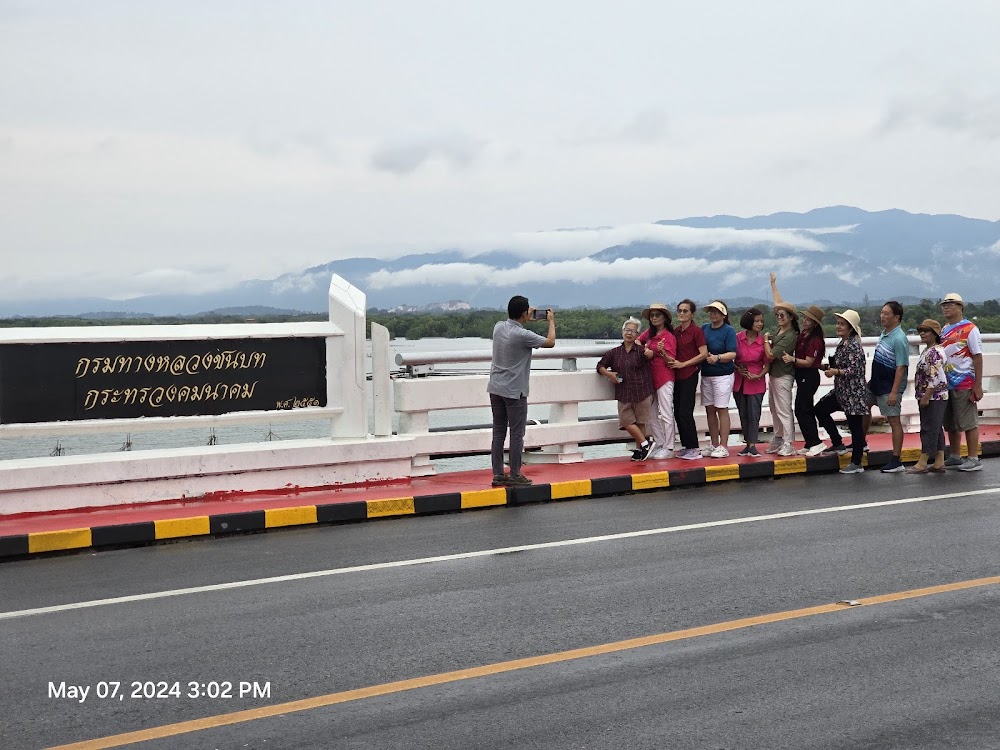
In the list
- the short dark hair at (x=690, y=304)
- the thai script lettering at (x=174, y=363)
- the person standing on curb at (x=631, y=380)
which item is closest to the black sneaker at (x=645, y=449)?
the person standing on curb at (x=631, y=380)

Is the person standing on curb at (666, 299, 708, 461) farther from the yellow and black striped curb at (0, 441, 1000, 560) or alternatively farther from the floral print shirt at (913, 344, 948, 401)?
the floral print shirt at (913, 344, 948, 401)

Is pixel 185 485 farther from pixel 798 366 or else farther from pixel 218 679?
pixel 798 366

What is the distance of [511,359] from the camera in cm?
1196

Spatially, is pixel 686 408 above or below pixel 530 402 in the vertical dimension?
below

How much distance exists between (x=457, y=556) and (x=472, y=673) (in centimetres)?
314

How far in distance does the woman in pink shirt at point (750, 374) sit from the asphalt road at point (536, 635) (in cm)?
385

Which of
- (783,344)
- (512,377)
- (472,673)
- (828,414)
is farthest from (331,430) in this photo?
(472,673)

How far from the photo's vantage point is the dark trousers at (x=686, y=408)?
13852mm

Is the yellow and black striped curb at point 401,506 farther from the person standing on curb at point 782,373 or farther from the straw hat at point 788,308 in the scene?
the straw hat at point 788,308

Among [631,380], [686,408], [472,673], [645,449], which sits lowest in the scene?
[472,673]

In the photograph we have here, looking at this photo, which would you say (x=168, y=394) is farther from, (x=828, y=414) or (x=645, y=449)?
(x=828, y=414)

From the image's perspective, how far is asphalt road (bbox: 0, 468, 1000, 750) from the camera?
5.03 meters

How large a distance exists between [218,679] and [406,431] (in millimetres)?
7331

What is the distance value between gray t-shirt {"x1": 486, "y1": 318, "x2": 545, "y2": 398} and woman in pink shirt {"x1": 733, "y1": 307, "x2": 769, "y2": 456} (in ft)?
10.9
